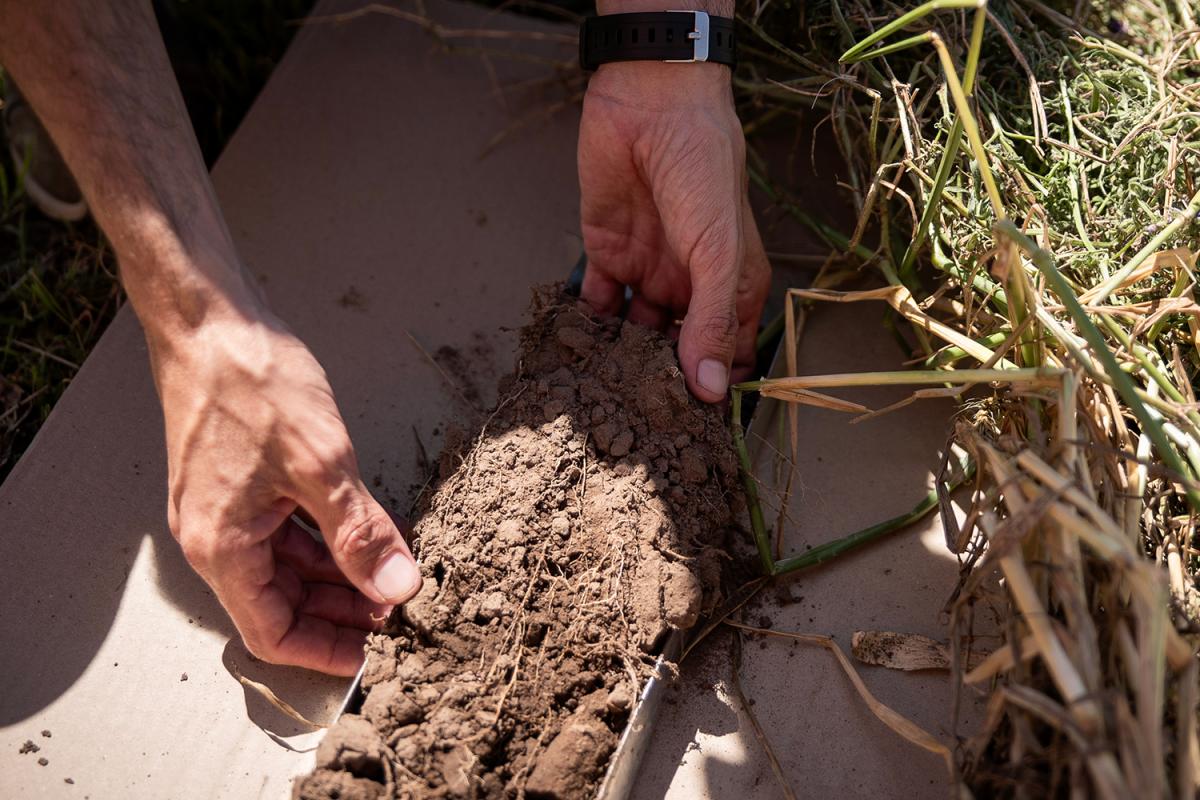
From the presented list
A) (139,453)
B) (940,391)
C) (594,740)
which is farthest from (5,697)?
(940,391)

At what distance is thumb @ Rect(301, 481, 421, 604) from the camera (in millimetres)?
1145

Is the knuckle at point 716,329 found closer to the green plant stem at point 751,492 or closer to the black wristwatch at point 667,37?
the green plant stem at point 751,492

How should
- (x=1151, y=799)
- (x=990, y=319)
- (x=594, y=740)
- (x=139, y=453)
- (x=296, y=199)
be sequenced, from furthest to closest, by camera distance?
(x=296, y=199), (x=139, y=453), (x=990, y=319), (x=594, y=740), (x=1151, y=799)

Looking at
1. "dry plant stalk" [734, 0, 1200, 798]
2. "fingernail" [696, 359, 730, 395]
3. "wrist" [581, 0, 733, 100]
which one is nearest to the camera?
"dry plant stalk" [734, 0, 1200, 798]

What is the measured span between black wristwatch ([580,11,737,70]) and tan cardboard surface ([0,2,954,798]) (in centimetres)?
42

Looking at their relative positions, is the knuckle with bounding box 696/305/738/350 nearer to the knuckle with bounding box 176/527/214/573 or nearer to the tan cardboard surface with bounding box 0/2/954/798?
the tan cardboard surface with bounding box 0/2/954/798

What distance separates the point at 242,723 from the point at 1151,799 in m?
1.05

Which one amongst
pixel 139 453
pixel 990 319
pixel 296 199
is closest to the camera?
pixel 990 319

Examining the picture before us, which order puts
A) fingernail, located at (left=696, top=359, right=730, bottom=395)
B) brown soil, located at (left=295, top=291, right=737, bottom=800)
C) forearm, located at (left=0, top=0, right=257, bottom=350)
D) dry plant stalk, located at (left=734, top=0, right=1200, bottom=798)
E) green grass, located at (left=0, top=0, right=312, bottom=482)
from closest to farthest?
dry plant stalk, located at (left=734, top=0, right=1200, bottom=798) < brown soil, located at (left=295, top=291, right=737, bottom=800) < forearm, located at (left=0, top=0, right=257, bottom=350) < fingernail, located at (left=696, top=359, right=730, bottom=395) < green grass, located at (left=0, top=0, right=312, bottom=482)

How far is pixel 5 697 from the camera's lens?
1.27m

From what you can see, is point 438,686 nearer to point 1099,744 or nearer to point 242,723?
point 242,723

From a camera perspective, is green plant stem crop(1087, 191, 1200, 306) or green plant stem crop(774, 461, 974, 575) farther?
green plant stem crop(774, 461, 974, 575)

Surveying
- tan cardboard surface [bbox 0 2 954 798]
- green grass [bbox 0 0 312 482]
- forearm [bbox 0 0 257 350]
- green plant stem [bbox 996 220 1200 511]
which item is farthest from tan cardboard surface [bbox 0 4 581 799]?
green plant stem [bbox 996 220 1200 511]

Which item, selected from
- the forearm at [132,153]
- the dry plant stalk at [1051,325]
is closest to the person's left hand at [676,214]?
the dry plant stalk at [1051,325]
